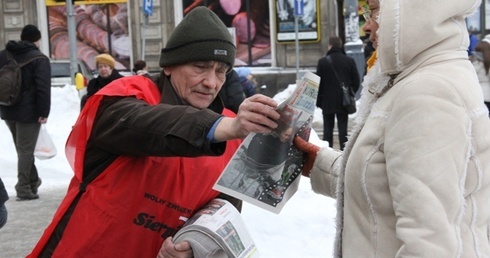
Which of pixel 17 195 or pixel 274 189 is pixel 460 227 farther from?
pixel 17 195

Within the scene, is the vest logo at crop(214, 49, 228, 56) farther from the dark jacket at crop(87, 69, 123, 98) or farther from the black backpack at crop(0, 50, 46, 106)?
the dark jacket at crop(87, 69, 123, 98)

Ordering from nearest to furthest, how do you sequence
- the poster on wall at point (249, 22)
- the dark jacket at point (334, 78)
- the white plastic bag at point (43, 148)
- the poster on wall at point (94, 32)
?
the white plastic bag at point (43, 148) → the dark jacket at point (334, 78) → the poster on wall at point (249, 22) → the poster on wall at point (94, 32)

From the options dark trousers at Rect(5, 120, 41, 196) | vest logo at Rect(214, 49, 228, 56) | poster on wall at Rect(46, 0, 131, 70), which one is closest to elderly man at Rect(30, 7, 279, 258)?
vest logo at Rect(214, 49, 228, 56)

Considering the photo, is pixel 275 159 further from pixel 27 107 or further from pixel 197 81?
pixel 27 107

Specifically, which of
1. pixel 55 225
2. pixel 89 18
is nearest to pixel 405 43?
pixel 55 225

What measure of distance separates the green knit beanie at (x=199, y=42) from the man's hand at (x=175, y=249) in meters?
0.57

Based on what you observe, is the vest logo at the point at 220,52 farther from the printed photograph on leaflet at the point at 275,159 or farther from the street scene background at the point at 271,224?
the street scene background at the point at 271,224

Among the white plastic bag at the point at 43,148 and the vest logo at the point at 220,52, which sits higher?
the vest logo at the point at 220,52

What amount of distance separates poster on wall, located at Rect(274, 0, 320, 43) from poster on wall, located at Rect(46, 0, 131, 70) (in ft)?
14.0

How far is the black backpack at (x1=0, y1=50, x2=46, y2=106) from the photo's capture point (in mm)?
8938

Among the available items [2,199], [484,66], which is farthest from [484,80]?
[2,199]

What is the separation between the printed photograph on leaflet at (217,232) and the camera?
272 centimetres

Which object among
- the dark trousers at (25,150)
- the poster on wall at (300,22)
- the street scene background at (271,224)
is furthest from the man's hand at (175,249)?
the poster on wall at (300,22)

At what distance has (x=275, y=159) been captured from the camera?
2.72m
